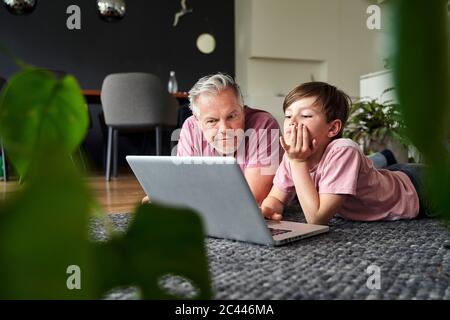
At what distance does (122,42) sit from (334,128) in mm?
3393

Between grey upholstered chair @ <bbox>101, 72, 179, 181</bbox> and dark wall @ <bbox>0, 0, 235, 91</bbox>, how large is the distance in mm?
1317

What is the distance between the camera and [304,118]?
44.3 inches

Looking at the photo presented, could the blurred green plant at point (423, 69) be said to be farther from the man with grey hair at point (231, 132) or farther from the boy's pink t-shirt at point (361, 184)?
the man with grey hair at point (231, 132)

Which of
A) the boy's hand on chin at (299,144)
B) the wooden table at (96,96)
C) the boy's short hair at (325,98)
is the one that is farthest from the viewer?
the wooden table at (96,96)

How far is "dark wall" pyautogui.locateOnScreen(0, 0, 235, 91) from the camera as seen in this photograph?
3.95 metres

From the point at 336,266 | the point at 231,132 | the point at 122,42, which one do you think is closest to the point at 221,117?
the point at 231,132

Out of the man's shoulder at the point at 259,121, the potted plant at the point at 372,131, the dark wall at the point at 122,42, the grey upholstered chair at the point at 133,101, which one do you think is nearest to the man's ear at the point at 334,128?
the man's shoulder at the point at 259,121

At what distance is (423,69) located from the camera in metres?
0.09

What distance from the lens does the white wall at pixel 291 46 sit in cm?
447

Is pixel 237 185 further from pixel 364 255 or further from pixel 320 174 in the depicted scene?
pixel 320 174

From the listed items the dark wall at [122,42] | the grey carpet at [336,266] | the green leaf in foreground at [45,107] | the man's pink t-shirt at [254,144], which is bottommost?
the grey carpet at [336,266]

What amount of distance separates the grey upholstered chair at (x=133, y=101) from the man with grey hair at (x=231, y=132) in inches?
54.3
